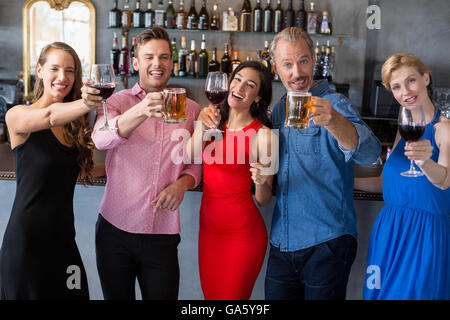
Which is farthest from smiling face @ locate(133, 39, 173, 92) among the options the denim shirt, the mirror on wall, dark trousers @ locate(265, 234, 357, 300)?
the mirror on wall

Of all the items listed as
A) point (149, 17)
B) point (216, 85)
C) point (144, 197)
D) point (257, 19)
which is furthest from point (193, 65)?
point (216, 85)

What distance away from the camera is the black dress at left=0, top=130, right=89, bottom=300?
6.37 feet

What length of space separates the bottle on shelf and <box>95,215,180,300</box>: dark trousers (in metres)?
3.19

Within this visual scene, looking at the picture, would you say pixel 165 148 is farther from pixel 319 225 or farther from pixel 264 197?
pixel 319 225

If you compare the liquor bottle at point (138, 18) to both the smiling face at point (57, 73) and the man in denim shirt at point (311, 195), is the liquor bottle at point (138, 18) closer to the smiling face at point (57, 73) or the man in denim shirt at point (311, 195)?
the smiling face at point (57, 73)

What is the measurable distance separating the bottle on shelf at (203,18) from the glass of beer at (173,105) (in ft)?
11.0

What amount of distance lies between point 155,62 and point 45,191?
0.68 m

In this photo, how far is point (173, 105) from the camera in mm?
1676

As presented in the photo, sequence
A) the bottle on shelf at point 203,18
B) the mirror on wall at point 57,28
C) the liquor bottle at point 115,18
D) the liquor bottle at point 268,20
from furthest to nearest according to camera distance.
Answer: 1. the mirror on wall at point 57,28
2. the liquor bottle at point 115,18
3. the bottle on shelf at point 203,18
4. the liquor bottle at point 268,20

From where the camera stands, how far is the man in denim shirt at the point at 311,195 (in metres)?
1.87

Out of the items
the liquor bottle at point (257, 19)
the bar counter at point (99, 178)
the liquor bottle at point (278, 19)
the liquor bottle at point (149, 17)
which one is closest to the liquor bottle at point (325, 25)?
the liquor bottle at point (278, 19)

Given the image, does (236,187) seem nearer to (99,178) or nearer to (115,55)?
(99,178)
